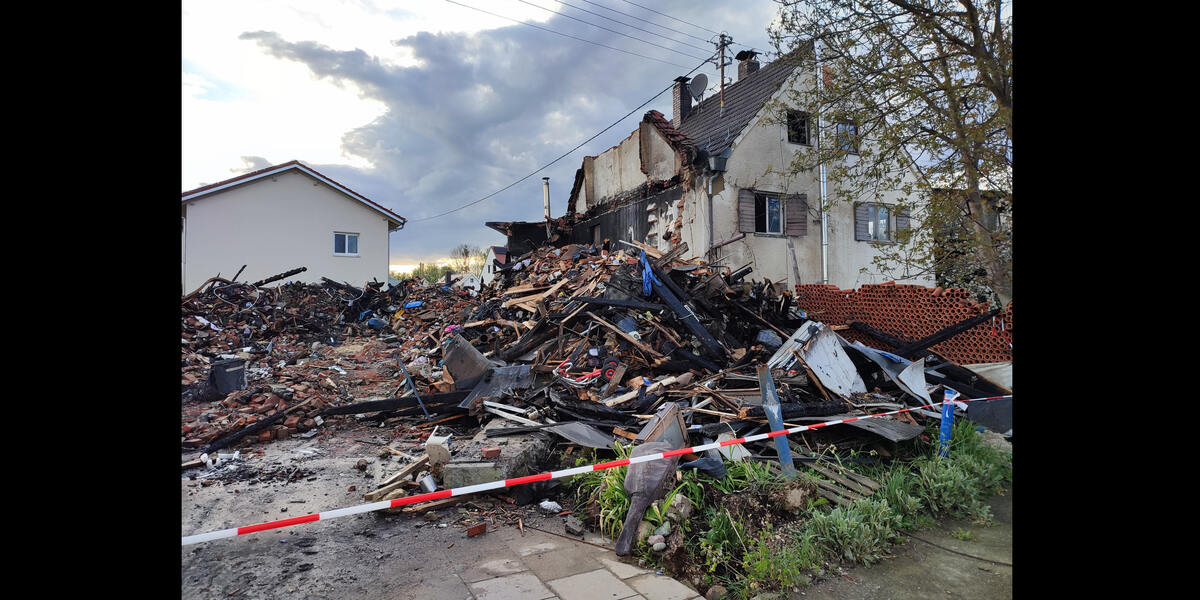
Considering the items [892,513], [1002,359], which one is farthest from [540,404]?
[1002,359]

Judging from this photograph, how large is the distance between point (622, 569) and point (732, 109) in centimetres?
1726

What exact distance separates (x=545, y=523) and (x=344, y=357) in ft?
33.0

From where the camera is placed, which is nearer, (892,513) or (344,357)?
(892,513)

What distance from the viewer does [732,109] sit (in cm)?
1811

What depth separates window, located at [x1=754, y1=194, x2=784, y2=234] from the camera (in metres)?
16.6

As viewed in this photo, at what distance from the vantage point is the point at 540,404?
22.4 ft

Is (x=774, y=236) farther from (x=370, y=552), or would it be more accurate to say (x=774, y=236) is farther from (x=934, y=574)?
(x=370, y=552)

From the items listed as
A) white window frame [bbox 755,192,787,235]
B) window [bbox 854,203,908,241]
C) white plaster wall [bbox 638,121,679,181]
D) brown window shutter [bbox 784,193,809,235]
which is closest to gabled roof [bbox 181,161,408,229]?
white plaster wall [bbox 638,121,679,181]

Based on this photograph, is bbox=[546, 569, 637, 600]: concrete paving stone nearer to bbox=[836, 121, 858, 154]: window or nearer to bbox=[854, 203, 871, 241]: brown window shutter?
bbox=[836, 121, 858, 154]: window
